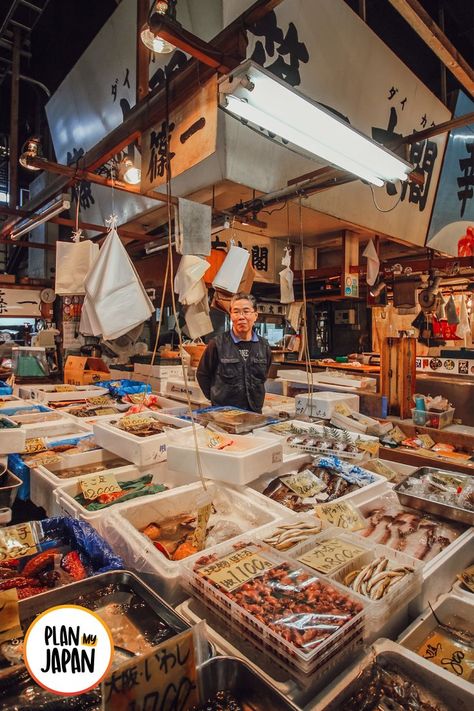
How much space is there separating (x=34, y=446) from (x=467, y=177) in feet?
33.8

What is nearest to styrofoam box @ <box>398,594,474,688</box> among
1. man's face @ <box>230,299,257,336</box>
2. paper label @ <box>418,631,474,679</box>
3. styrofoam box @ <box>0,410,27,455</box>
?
paper label @ <box>418,631,474,679</box>

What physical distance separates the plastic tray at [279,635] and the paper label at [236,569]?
0.03 metres

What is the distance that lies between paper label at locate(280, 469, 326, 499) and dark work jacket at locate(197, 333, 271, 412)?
6.43 ft

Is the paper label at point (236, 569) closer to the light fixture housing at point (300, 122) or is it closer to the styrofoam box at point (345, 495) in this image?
the styrofoam box at point (345, 495)

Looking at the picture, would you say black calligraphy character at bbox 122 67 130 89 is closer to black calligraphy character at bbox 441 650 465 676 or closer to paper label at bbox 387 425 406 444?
paper label at bbox 387 425 406 444

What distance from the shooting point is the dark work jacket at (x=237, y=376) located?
Result: 172 inches

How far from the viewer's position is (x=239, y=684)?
1052 mm

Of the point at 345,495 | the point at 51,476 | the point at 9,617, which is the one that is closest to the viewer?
the point at 9,617

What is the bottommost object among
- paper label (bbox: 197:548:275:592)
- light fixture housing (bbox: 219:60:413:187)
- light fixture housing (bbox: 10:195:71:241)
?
paper label (bbox: 197:548:275:592)

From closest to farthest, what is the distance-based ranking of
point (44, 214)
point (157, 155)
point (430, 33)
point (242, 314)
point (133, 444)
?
point (133, 444), point (430, 33), point (157, 155), point (242, 314), point (44, 214)

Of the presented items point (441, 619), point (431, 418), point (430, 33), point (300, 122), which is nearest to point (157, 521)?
point (441, 619)

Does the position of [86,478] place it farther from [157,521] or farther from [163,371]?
[163,371]

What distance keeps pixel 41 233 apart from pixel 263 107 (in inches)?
472

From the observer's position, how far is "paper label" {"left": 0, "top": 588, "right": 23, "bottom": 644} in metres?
1.16
